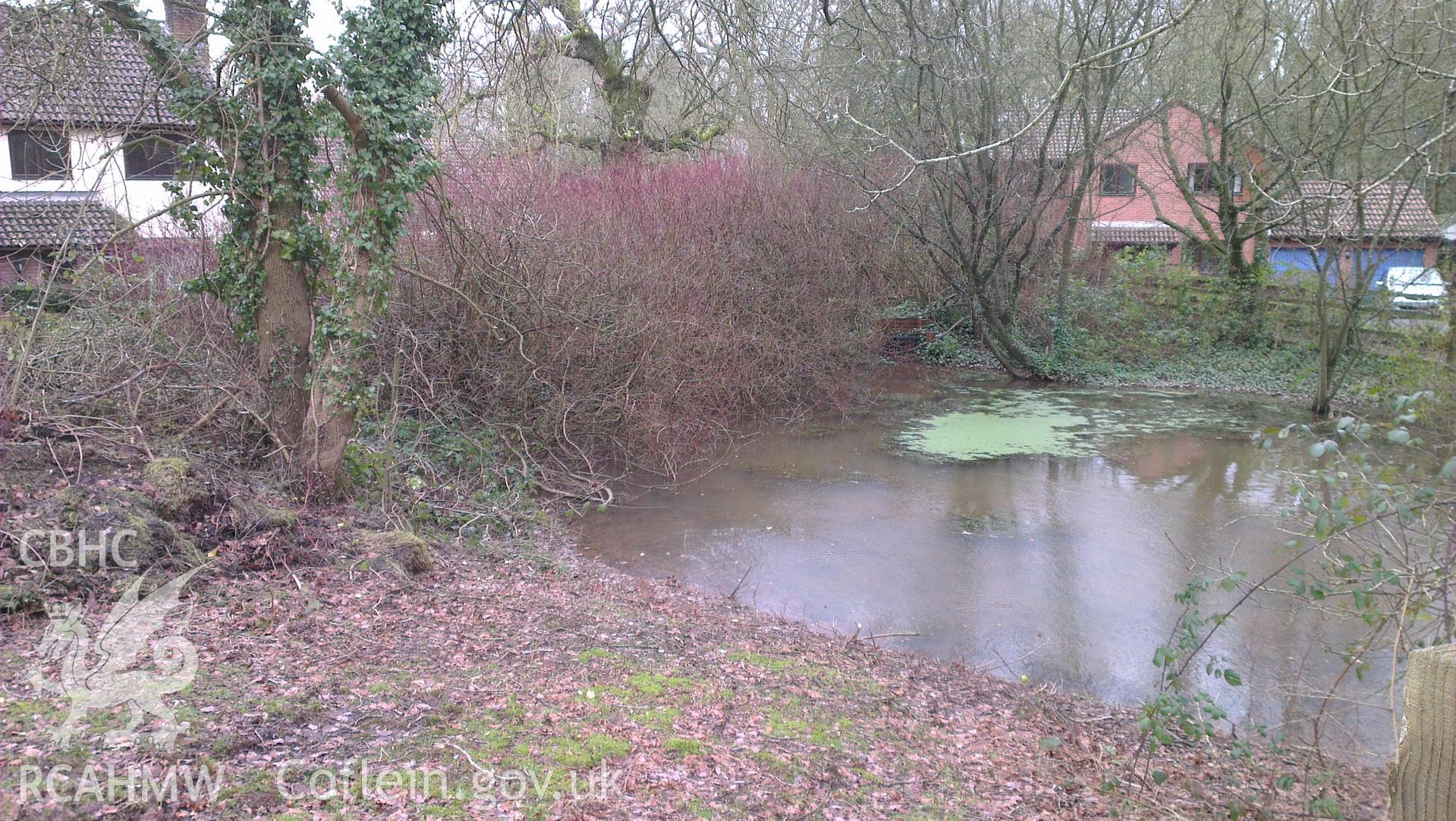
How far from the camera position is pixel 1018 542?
9.68 meters

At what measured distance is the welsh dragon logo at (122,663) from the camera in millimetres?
3447

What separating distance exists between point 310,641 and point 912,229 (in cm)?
1484

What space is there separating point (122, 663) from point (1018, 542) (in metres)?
7.99

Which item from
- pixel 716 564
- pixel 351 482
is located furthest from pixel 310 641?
pixel 716 564

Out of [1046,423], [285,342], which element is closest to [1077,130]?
[1046,423]

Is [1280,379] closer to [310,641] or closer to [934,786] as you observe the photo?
[934,786]

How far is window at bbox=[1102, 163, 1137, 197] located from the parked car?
755cm

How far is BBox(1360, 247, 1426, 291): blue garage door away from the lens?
15812 millimetres

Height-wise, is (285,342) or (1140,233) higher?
(1140,233)

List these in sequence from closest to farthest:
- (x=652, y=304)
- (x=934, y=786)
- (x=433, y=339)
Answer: (x=934, y=786) < (x=433, y=339) < (x=652, y=304)

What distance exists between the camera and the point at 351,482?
764 centimetres

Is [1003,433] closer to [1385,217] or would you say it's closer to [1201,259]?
[1385,217]

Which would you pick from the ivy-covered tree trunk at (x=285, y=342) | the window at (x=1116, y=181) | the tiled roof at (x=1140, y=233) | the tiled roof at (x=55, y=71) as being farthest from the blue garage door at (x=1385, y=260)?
the tiled roof at (x=55, y=71)

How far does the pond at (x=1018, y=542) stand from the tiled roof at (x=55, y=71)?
5.35 metres
